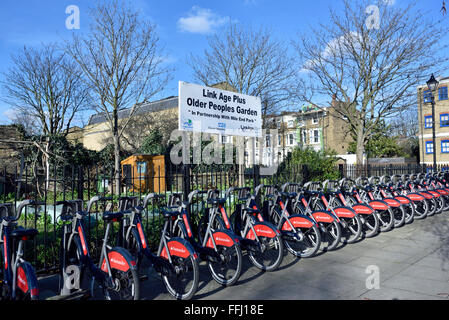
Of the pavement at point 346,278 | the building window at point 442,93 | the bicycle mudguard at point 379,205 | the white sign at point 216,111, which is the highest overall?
the building window at point 442,93

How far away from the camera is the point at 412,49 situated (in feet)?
→ 43.3

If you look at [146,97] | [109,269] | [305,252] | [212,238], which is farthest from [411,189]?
[146,97]

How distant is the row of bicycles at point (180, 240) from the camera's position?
3531mm

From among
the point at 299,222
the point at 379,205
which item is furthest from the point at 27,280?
the point at 379,205

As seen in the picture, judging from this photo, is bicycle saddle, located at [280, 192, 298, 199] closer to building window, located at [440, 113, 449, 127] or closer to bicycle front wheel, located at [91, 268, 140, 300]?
bicycle front wheel, located at [91, 268, 140, 300]

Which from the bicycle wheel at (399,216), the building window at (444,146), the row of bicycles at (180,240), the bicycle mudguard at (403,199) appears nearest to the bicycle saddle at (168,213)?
the row of bicycles at (180,240)

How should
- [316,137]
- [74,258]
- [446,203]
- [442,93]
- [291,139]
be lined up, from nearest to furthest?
[74,258], [446,203], [442,93], [291,139], [316,137]

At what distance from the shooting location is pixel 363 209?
691 centimetres

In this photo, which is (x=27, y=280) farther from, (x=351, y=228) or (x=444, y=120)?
(x=444, y=120)

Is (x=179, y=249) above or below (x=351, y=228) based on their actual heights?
above

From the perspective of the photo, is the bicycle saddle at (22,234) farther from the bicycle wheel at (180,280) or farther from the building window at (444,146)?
the building window at (444,146)

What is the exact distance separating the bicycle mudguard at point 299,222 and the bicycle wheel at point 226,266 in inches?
53.9

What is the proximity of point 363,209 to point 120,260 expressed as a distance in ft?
16.9

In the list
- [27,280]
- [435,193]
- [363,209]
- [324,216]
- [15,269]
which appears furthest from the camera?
Result: [435,193]
